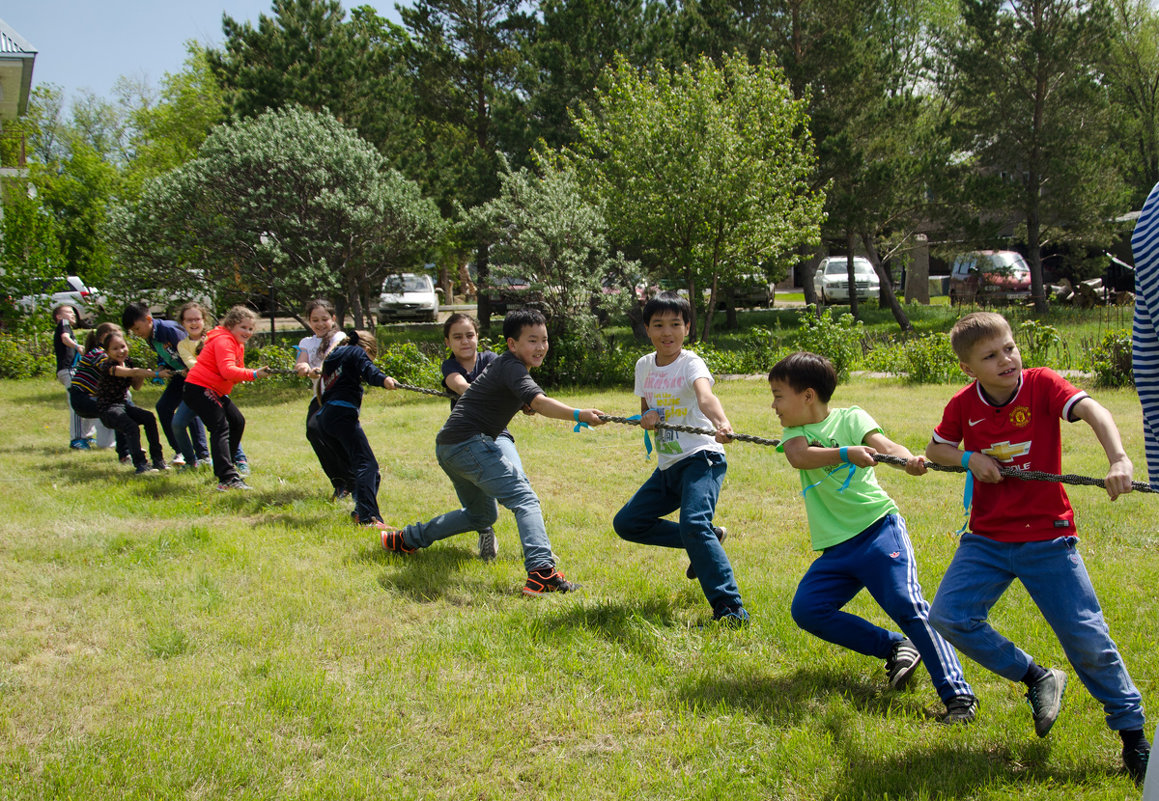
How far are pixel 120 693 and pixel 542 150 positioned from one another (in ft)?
66.0

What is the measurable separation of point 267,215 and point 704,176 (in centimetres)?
842

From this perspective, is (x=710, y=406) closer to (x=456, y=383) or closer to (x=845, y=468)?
(x=845, y=468)

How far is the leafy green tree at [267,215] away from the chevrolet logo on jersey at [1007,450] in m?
14.8

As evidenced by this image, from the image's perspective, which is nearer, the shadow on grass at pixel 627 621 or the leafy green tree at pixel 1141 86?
the shadow on grass at pixel 627 621

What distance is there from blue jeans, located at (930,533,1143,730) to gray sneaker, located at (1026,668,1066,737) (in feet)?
0.25

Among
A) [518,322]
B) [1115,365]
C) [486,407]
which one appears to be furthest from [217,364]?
[1115,365]

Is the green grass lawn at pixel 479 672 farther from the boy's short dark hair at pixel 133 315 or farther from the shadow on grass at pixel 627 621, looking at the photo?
the boy's short dark hair at pixel 133 315

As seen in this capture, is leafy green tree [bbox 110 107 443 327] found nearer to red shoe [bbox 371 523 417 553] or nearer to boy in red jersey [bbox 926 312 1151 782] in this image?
red shoe [bbox 371 523 417 553]

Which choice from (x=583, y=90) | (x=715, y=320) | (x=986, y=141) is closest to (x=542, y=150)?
(x=583, y=90)

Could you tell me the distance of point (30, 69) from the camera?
25.1 m

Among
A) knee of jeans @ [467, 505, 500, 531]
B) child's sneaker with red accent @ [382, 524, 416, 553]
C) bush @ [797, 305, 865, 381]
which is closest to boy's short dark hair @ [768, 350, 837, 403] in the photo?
knee of jeans @ [467, 505, 500, 531]

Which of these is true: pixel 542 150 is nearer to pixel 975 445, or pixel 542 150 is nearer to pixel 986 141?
pixel 986 141

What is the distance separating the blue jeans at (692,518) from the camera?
4551mm

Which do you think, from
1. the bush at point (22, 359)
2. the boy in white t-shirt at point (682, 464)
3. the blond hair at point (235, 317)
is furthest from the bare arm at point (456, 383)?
the bush at point (22, 359)
